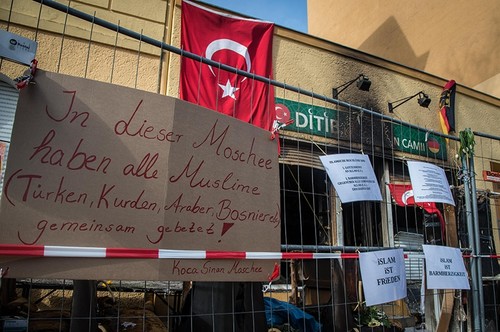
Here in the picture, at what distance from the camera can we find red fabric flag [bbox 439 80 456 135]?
297 inches

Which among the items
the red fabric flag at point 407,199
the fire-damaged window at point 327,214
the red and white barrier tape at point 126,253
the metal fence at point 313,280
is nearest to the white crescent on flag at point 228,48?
the metal fence at point 313,280

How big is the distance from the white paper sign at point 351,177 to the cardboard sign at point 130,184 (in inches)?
24.2

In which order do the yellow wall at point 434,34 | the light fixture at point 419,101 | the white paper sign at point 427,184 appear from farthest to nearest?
1. the yellow wall at point 434,34
2. the light fixture at point 419,101
3. the white paper sign at point 427,184

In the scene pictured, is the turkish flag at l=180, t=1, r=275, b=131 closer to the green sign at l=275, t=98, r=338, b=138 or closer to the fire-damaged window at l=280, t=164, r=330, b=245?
the green sign at l=275, t=98, r=338, b=138

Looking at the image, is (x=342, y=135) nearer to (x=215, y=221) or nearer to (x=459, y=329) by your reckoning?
(x=459, y=329)

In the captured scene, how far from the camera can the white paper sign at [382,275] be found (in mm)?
2855

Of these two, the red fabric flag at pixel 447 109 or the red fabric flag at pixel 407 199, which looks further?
the red fabric flag at pixel 447 109

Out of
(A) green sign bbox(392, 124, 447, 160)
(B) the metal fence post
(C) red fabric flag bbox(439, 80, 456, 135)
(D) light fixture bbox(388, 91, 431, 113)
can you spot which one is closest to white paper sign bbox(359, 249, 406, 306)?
(B) the metal fence post

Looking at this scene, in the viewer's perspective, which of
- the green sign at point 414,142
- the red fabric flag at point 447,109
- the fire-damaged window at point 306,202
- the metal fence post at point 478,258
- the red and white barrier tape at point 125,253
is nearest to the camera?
the red and white barrier tape at point 125,253

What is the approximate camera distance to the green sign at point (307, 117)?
5859 millimetres

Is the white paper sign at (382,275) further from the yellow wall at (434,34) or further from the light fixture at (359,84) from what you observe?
the yellow wall at (434,34)

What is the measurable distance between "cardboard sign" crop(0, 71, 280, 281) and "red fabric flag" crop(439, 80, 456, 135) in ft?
20.4

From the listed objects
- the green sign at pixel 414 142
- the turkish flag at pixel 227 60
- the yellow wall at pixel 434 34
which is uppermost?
the yellow wall at pixel 434 34

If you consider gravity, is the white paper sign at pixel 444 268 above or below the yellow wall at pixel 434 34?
below
